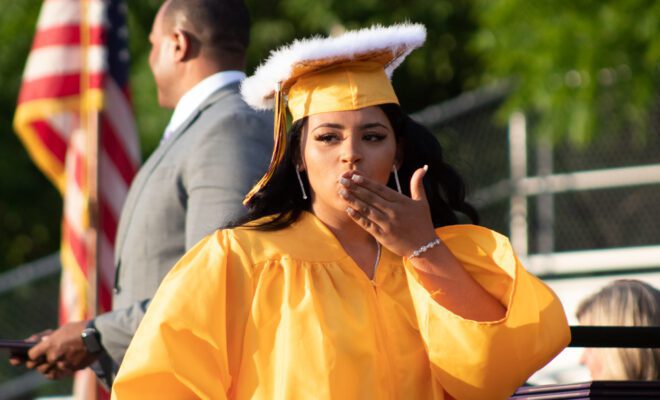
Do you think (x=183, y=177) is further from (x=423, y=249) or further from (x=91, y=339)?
(x=423, y=249)

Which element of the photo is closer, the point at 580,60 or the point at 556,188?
the point at 580,60

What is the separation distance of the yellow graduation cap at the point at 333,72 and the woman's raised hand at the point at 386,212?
10.5 inches

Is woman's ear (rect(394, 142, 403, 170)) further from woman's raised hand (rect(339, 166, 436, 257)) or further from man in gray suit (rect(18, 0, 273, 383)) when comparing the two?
man in gray suit (rect(18, 0, 273, 383))

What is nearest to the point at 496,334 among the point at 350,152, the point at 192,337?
the point at 350,152

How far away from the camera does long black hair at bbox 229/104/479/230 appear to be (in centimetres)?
340

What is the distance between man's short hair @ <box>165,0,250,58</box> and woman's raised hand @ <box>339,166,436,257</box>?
5.66ft

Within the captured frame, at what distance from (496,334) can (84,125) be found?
16.0 ft

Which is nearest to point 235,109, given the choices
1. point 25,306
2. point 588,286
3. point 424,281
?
point 424,281

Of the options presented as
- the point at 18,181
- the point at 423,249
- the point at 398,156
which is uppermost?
the point at 18,181

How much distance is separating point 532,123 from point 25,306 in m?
4.06

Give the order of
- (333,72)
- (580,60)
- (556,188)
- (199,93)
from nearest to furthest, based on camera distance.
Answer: (333,72) < (199,93) < (580,60) < (556,188)

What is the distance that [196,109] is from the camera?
4.55 m

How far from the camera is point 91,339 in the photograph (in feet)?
13.9

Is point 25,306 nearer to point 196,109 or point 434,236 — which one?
point 196,109
